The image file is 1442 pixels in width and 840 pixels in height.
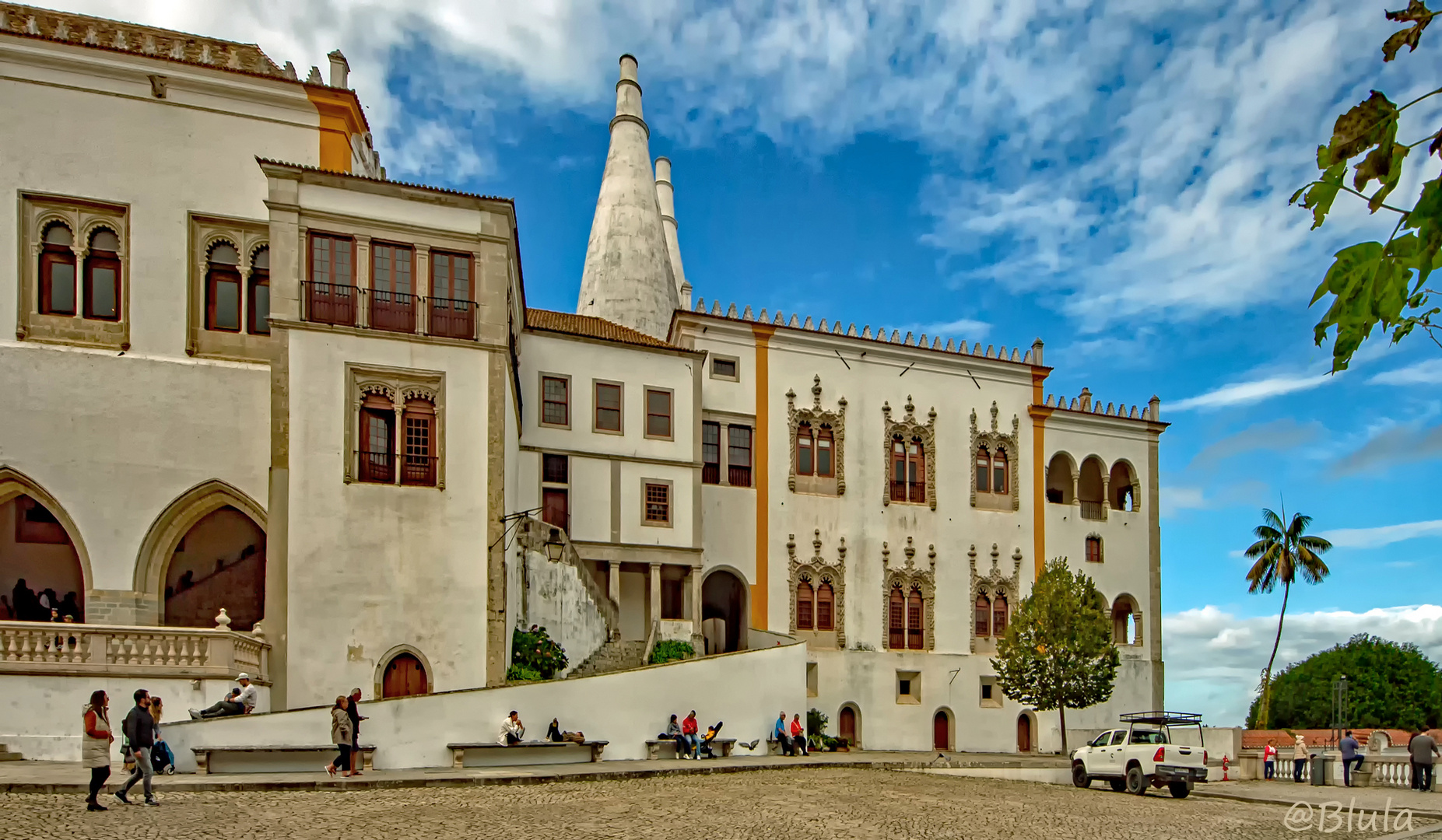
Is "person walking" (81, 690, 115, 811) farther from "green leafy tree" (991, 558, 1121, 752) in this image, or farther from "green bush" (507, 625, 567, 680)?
"green leafy tree" (991, 558, 1121, 752)

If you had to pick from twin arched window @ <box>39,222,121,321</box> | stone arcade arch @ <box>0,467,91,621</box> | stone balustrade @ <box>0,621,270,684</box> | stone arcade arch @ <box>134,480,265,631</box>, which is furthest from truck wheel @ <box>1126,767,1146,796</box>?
twin arched window @ <box>39,222,121,321</box>

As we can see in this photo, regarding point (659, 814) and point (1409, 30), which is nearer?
point (1409, 30)

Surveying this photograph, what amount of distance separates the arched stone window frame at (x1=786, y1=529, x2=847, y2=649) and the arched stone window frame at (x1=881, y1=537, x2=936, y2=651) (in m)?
1.70

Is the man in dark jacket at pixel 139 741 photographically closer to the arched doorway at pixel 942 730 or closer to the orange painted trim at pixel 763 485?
the orange painted trim at pixel 763 485

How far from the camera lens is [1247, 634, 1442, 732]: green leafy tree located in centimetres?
6588

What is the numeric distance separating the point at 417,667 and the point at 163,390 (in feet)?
30.5

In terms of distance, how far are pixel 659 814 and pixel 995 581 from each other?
2931 cm

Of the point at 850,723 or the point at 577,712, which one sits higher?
the point at 577,712

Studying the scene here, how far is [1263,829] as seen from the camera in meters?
16.5

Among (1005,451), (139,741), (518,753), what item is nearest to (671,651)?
(518,753)

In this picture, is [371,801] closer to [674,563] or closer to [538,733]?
[538,733]

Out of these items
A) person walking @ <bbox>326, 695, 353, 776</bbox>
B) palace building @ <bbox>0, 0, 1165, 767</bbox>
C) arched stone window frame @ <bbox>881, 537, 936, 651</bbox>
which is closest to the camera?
person walking @ <bbox>326, 695, 353, 776</bbox>

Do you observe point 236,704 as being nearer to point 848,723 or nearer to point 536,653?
point 536,653

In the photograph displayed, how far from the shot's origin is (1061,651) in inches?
1420
